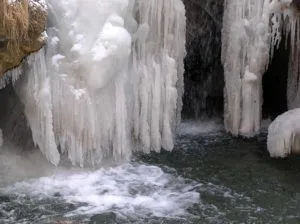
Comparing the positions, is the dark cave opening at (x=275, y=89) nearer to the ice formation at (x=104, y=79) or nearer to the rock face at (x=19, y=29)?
the ice formation at (x=104, y=79)

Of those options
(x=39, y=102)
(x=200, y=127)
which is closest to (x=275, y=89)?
(x=200, y=127)

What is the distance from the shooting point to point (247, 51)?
9.28 metres

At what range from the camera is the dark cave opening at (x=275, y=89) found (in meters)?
10.9

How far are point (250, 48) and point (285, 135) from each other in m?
1.49

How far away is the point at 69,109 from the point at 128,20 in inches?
61.0

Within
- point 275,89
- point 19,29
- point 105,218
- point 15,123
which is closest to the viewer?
point 105,218

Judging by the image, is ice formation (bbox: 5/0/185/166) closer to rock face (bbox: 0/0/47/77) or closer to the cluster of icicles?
rock face (bbox: 0/0/47/77)

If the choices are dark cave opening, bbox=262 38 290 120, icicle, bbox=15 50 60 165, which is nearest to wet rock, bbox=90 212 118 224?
icicle, bbox=15 50 60 165

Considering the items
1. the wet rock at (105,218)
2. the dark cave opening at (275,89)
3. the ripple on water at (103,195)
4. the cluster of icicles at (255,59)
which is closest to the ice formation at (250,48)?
Result: the cluster of icicles at (255,59)

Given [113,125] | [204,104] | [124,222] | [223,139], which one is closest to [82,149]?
[113,125]

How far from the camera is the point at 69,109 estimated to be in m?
8.21

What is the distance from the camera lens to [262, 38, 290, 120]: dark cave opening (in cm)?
1086

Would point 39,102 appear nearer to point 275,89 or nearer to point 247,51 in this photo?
point 247,51

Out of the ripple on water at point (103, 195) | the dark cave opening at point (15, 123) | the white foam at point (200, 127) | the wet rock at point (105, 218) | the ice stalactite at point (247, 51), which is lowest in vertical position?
the wet rock at point (105, 218)
